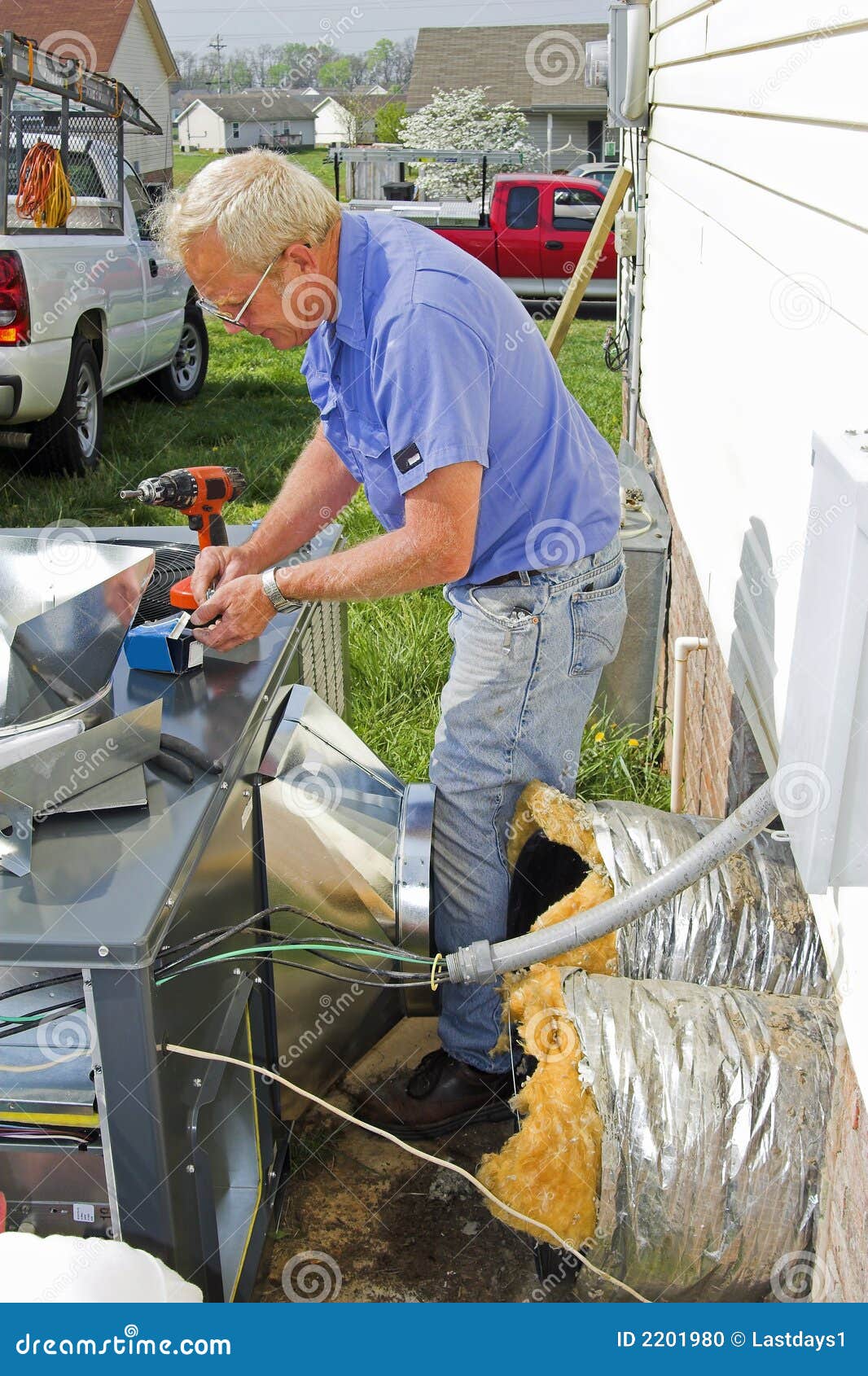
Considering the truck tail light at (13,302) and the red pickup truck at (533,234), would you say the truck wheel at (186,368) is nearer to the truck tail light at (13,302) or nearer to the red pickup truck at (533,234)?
the truck tail light at (13,302)

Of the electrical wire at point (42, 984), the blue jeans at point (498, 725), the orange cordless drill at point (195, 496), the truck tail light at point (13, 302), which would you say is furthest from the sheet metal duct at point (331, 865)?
the truck tail light at point (13, 302)

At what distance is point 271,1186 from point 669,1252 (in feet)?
2.94

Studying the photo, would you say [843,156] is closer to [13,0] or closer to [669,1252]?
[669,1252]

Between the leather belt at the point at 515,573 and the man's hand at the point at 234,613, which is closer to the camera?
the man's hand at the point at 234,613

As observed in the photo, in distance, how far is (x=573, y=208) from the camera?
14.9 meters

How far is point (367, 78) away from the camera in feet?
155

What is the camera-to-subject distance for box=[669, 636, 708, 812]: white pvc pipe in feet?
11.6

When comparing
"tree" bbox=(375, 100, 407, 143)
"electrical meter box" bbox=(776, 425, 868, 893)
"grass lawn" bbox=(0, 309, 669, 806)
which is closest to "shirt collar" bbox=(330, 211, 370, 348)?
"electrical meter box" bbox=(776, 425, 868, 893)

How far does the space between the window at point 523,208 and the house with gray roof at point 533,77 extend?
1707 cm

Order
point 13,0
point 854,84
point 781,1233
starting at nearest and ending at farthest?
point 854,84 < point 781,1233 < point 13,0

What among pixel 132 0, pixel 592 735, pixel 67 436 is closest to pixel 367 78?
pixel 132 0

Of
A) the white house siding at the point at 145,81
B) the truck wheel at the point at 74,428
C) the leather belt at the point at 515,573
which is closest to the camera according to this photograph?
the leather belt at the point at 515,573

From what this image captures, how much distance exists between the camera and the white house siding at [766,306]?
1.80 metres

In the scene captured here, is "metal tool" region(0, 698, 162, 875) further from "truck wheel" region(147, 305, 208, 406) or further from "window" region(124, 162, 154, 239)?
"truck wheel" region(147, 305, 208, 406)
